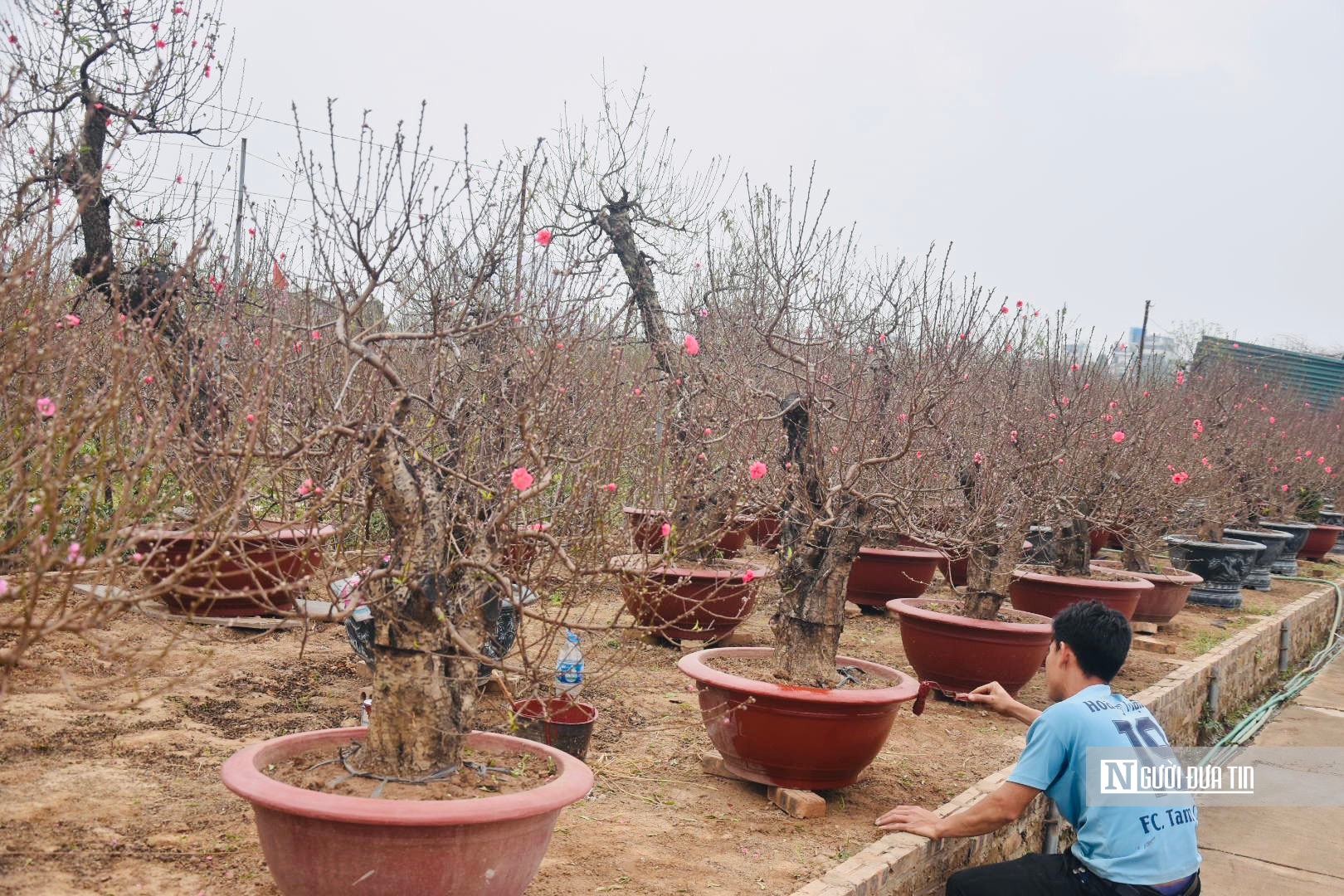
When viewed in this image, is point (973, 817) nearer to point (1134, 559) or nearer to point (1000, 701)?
point (1000, 701)

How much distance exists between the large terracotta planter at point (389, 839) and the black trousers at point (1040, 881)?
1.45 metres

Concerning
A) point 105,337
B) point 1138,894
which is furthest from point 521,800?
point 105,337

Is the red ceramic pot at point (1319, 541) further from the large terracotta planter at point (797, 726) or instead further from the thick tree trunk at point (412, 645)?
the thick tree trunk at point (412, 645)

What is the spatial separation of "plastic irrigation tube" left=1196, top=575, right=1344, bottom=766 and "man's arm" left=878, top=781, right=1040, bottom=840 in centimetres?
416

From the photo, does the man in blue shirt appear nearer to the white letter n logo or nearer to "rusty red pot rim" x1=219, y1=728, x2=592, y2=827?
the white letter n logo

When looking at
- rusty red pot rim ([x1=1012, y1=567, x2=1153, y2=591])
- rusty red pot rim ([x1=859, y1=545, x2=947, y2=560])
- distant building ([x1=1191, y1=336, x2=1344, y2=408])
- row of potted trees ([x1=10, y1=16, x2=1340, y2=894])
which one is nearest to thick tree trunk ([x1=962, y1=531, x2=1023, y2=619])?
row of potted trees ([x1=10, y1=16, x2=1340, y2=894])

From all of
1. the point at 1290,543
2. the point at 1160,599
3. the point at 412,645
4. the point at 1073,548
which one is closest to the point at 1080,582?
the point at 1073,548

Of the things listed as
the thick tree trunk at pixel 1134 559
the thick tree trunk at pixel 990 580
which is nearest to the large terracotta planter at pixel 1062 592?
the thick tree trunk at pixel 990 580

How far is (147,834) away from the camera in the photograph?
3.63 m

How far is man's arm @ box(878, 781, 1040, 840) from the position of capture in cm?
325

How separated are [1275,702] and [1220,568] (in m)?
3.30

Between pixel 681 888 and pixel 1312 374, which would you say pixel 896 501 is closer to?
pixel 681 888

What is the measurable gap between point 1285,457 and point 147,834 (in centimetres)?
1635

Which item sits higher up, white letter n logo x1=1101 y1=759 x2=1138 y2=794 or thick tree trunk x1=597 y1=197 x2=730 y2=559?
thick tree trunk x1=597 y1=197 x2=730 y2=559
